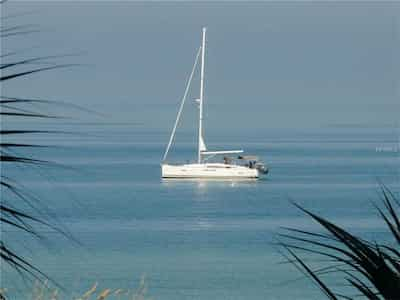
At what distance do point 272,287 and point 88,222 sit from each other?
49.0 feet

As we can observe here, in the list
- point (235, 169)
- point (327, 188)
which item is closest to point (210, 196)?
point (235, 169)

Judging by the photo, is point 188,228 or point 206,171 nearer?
point 188,228

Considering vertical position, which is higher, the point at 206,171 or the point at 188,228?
the point at 206,171

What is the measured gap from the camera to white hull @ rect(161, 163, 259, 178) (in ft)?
152

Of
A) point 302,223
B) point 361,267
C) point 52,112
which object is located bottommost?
point 302,223

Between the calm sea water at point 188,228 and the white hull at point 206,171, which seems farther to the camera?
the white hull at point 206,171

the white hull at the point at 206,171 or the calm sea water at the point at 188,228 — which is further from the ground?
the white hull at the point at 206,171

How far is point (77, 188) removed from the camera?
52469 millimetres

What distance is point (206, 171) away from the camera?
46.9m

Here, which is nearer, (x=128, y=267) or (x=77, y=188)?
(x=128, y=267)

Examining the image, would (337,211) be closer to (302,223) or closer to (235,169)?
(302,223)

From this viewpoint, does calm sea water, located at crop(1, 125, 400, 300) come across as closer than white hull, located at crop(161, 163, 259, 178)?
Yes

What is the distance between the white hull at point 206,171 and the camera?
46406 millimetres

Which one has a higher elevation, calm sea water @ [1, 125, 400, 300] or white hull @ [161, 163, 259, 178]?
white hull @ [161, 163, 259, 178]
